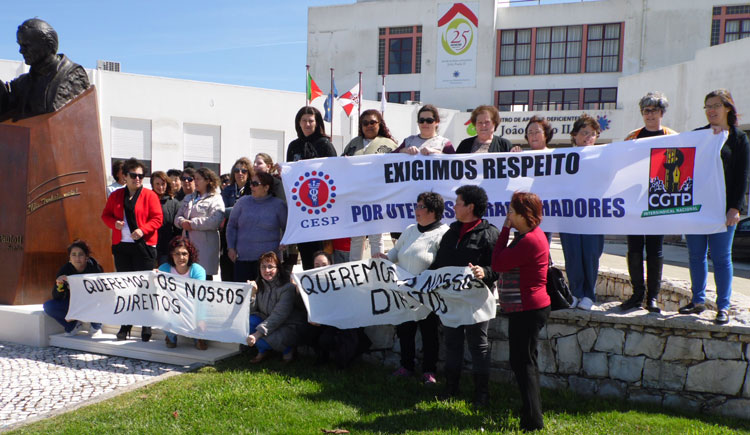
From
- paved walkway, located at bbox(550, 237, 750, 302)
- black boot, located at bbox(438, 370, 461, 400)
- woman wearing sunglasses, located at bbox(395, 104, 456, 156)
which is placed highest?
woman wearing sunglasses, located at bbox(395, 104, 456, 156)

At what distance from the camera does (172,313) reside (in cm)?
667

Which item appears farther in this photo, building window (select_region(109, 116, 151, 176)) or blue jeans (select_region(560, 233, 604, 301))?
building window (select_region(109, 116, 151, 176))

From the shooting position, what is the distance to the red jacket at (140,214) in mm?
7188

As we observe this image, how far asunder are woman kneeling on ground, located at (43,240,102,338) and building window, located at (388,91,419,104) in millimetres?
34129

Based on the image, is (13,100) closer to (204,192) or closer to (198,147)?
(204,192)

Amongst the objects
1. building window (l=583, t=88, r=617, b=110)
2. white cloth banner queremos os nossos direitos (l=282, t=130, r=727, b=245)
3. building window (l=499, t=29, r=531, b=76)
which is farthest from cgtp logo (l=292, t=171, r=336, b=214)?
building window (l=499, t=29, r=531, b=76)

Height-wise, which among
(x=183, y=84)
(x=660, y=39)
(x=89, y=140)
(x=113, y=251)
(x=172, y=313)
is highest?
(x=660, y=39)

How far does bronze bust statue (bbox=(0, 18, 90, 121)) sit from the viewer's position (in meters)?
7.73

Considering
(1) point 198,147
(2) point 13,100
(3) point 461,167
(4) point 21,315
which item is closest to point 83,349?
(4) point 21,315

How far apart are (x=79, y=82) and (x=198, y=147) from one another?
20926 mm

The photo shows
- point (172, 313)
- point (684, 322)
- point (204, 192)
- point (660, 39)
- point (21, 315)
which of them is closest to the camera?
point (684, 322)

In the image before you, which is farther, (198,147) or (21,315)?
(198,147)

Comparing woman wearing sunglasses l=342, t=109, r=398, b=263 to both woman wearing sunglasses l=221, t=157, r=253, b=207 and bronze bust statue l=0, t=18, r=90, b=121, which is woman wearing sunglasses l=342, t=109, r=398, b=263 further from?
bronze bust statue l=0, t=18, r=90, b=121

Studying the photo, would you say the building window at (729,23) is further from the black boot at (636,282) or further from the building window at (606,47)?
the black boot at (636,282)
